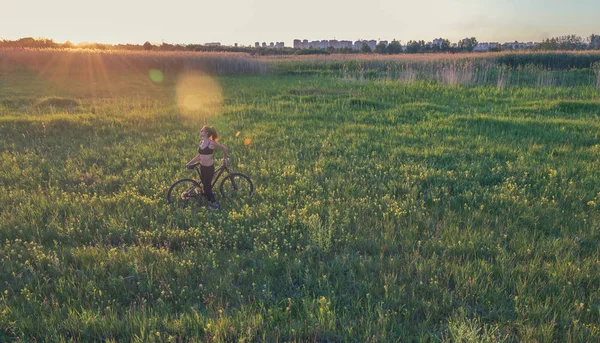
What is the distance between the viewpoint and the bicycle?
241 inches

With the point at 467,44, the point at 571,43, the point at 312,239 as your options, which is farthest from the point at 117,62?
the point at 467,44

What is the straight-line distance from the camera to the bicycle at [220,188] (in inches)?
241

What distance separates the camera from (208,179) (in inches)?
238

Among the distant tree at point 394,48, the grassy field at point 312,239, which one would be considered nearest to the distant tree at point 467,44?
the distant tree at point 394,48

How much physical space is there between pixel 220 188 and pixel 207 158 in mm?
683

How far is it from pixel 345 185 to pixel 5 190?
6008mm

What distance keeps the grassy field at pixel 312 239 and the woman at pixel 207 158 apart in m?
0.31

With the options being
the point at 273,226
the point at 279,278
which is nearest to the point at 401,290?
the point at 279,278

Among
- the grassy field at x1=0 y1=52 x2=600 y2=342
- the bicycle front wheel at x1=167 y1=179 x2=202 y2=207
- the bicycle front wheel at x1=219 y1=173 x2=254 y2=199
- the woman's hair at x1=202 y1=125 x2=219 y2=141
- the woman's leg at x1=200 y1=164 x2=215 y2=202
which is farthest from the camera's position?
the bicycle front wheel at x1=219 y1=173 x2=254 y2=199

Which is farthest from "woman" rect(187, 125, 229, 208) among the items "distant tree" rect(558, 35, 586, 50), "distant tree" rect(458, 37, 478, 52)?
"distant tree" rect(458, 37, 478, 52)

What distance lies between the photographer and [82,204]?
610cm

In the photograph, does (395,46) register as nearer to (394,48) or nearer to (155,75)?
(394,48)

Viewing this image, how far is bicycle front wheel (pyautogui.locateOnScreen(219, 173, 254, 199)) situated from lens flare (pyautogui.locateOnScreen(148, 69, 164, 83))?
26310mm

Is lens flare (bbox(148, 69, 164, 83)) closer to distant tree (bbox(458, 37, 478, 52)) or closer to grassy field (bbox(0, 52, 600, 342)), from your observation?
grassy field (bbox(0, 52, 600, 342))
